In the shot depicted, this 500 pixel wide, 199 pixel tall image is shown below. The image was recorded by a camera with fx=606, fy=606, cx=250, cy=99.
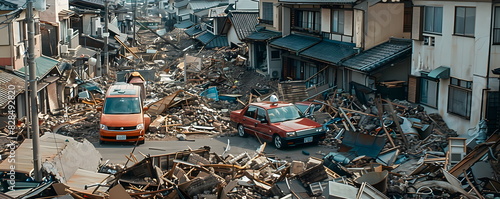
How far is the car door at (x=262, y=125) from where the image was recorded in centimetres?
2194

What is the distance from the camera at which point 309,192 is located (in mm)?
14703

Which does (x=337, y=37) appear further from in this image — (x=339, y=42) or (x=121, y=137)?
(x=121, y=137)

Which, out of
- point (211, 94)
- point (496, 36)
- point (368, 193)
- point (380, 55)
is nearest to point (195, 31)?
point (211, 94)

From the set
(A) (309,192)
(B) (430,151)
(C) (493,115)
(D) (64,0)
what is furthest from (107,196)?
(D) (64,0)

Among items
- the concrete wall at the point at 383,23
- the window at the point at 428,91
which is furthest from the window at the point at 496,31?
the concrete wall at the point at 383,23

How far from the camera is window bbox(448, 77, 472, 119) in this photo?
2073 cm

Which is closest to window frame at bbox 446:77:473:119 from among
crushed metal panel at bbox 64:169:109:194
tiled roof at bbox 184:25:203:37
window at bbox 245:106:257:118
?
window at bbox 245:106:257:118

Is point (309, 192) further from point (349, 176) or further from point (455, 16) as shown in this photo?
point (455, 16)

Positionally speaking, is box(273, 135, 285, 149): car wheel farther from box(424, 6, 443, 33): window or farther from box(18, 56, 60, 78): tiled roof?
box(18, 56, 60, 78): tiled roof

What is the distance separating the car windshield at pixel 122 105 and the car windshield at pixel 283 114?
17.0ft

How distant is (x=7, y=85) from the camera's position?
74.2ft

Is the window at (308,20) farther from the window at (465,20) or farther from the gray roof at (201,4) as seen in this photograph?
the gray roof at (201,4)

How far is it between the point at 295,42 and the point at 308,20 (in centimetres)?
150

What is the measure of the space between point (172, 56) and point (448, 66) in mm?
35344
